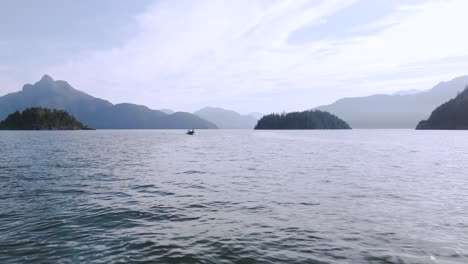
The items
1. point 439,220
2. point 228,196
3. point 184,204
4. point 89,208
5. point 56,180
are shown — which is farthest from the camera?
point 56,180

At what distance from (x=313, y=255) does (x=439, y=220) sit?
39.7 ft

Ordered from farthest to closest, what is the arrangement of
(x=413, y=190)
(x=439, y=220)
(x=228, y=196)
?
1. (x=413, y=190)
2. (x=228, y=196)
3. (x=439, y=220)

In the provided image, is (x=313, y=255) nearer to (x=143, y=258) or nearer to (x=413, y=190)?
(x=143, y=258)

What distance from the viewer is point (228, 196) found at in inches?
1121

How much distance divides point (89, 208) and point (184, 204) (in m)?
7.18

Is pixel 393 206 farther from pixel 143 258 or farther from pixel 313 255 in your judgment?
pixel 143 258

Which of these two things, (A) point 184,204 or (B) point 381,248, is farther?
(A) point 184,204

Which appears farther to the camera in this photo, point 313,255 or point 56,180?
point 56,180

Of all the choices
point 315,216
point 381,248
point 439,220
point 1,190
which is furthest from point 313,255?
point 1,190

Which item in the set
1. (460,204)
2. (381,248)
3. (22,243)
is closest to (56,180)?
(22,243)

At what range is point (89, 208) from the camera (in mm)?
23828

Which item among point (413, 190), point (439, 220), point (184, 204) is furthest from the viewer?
point (413, 190)

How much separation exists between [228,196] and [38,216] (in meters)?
14.7

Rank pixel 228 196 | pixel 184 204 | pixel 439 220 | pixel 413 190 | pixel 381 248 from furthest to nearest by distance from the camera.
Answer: pixel 413 190 < pixel 228 196 < pixel 184 204 < pixel 439 220 < pixel 381 248
